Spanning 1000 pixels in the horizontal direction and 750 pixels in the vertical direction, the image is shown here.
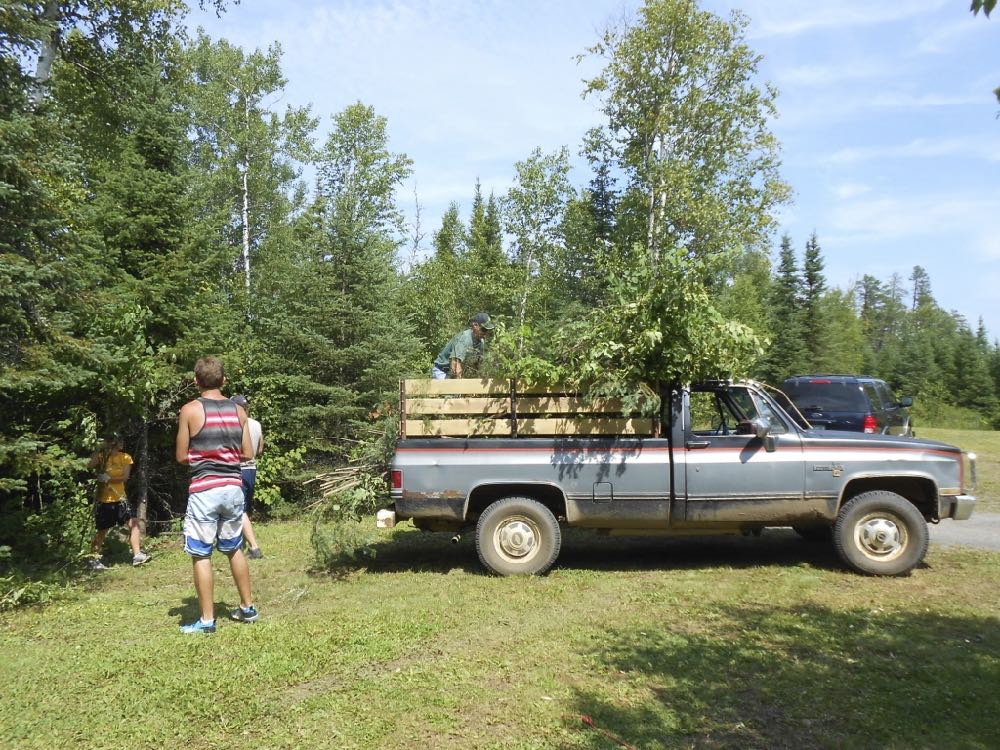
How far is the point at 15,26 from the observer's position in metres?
6.26

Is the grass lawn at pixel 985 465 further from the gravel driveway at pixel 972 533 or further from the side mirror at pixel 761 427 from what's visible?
the side mirror at pixel 761 427

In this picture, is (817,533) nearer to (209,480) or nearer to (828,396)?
(828,396)

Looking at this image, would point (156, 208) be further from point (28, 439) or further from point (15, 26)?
point (28, 439)

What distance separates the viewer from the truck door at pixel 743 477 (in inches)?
264

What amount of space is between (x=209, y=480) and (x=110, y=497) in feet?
10.7

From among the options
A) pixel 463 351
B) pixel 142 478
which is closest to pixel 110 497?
pixel 142 478

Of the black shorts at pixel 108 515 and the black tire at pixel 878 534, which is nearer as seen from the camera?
the black tire at pixel 878 534

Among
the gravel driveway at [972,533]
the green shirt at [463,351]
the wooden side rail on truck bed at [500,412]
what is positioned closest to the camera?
the wooden side rail on truck bed at [500,412]

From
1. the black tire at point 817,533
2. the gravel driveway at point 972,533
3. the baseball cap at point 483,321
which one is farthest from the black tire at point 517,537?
the gravel driveway at point 972,533

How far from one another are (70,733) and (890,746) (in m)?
4.16

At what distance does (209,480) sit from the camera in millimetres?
5336

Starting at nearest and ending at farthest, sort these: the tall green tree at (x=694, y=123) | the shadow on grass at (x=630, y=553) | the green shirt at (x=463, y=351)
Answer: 1. the shadow on grass at (x=630, y=553)
2. the green shirt at (x=463, y=351)
3. the tall green tree at (x=694, y=123)

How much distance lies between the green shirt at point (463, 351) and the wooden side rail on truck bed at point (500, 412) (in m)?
0.70

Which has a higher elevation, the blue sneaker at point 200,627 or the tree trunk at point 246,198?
the tree trunk at point 246,198
